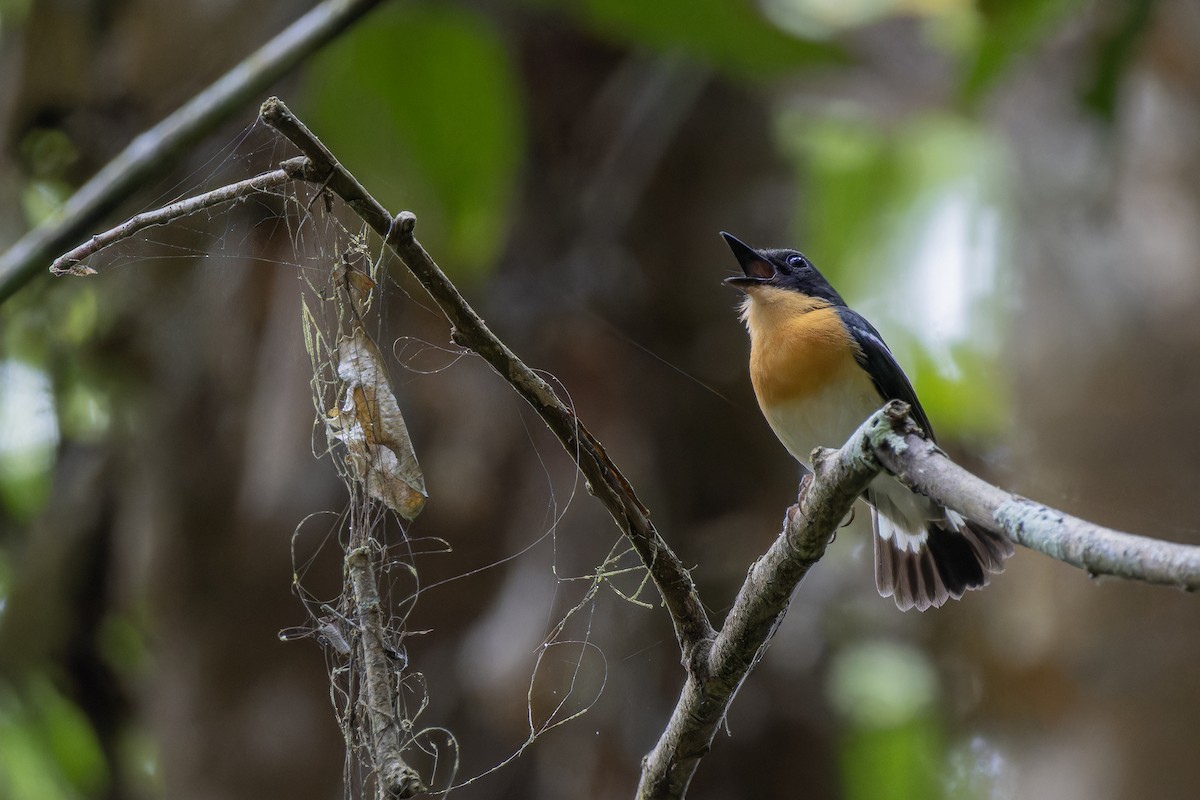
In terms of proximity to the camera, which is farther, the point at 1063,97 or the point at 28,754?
the point at 1063,97

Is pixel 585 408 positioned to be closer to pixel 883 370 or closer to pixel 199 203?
pixel 883 370

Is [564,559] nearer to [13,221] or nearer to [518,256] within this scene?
[518,256]

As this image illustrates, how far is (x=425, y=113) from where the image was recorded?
3.32 m

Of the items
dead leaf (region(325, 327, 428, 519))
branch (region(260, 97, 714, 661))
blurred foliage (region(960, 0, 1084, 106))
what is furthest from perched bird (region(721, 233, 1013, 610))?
dead leaf (region(325, 327, 428, 519))

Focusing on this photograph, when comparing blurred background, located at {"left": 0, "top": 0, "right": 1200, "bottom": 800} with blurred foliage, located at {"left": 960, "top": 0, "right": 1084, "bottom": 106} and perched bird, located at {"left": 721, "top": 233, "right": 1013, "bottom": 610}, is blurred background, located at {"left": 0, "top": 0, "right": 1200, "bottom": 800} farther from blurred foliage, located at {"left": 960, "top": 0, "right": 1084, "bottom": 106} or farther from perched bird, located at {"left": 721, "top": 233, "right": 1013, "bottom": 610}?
perched bird, located at {"left": 721, "top": 233, "right": 1013, "bottom": 610}

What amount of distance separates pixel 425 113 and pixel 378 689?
7.66ft

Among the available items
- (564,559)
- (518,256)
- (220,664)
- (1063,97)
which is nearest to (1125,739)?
(564,559)

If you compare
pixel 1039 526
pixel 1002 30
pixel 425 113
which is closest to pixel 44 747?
pixel 425 113

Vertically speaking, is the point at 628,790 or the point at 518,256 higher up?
the point at 518,256

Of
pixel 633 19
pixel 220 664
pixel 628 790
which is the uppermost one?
pixel 633 19

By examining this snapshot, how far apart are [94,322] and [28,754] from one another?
1.68 meters

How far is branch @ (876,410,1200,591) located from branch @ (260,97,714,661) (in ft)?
1.19

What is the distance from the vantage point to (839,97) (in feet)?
17.2

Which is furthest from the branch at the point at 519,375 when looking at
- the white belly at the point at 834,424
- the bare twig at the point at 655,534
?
the white belly at the point at 834,424
